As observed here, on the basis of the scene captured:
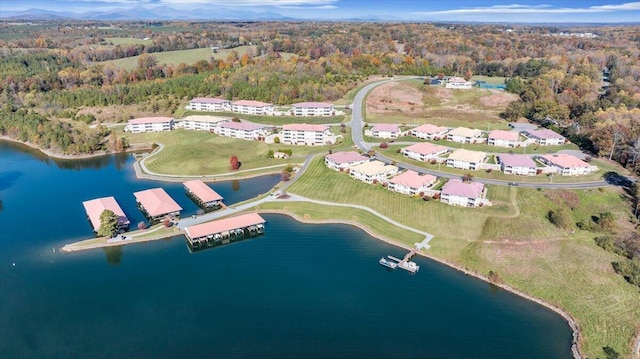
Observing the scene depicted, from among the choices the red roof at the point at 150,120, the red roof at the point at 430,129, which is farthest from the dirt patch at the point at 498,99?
the red roof at the point at 150,120

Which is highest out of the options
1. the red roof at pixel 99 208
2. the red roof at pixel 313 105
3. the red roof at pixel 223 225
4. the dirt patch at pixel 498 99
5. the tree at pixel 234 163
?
the dirt patch at pixel 498 99

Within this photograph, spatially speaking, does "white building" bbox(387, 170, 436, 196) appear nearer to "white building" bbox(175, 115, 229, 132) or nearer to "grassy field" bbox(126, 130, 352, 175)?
"grassy field" bbox(126, 130, 352, 175)

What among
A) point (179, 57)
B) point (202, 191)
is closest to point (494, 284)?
point (202, 191)

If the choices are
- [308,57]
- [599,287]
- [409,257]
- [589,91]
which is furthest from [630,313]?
[308,57]

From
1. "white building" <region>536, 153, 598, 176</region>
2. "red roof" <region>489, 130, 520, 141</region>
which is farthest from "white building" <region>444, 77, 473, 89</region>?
"white building" <region>536, 153, 598, 176</region>

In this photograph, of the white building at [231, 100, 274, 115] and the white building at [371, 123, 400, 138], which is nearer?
the white building at [371, 123, 400, 138]

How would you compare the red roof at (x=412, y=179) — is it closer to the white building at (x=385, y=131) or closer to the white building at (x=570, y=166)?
the white building at (x=570, y=166)
